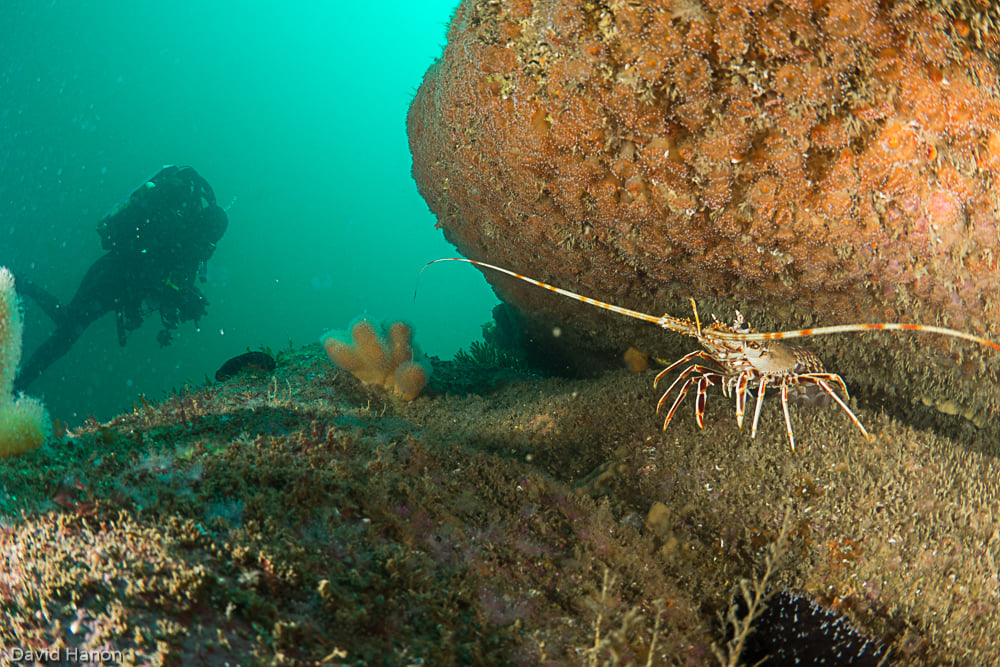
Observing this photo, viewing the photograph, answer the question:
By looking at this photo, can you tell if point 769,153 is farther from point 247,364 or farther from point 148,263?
point 148,263

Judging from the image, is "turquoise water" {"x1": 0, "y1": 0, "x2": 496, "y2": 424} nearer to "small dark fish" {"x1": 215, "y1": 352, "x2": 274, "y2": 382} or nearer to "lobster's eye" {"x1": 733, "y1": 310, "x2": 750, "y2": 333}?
"small dark fish" {"x1": 215, "y1": 352, "x2": 274, "y2": 382}

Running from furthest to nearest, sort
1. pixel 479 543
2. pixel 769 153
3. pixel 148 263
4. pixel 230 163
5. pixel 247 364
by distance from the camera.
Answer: pixel 230 163 → pixel 148 263 → pixel 247 364 → pixel 769 153 → pixel 479 543

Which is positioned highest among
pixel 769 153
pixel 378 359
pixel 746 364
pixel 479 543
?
pixel 769 153

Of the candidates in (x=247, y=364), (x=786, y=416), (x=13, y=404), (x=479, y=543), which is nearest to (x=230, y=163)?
(x=247, y=364)

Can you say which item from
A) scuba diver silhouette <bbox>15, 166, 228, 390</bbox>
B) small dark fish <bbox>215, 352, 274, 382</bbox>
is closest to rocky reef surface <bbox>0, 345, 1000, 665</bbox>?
small dark fish <bbox>215, 352, 274, 382</bbox>

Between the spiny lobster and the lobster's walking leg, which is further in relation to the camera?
the spiny lobster

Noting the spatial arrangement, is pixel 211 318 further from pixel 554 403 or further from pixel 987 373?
pixel 987 373
